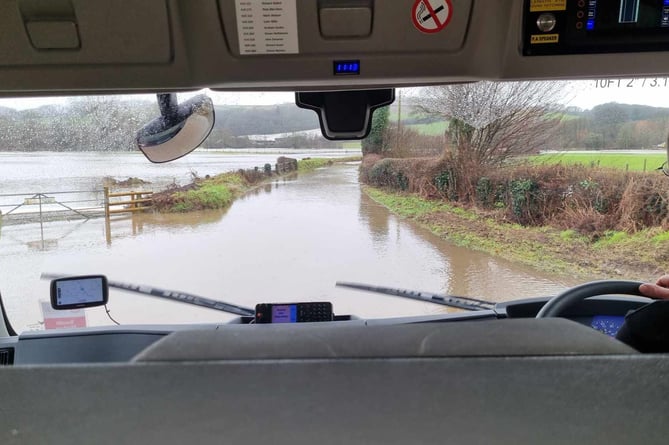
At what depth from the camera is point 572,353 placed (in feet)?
2.62

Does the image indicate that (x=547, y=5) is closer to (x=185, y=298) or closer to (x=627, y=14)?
(x=627, y=14)

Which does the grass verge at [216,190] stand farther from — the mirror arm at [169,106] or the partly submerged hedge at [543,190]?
the mirror arm at [169,106]

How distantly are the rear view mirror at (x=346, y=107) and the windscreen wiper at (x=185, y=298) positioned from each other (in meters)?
1.12

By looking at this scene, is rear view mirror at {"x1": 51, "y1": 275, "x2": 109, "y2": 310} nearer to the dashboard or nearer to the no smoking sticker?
the dashboard

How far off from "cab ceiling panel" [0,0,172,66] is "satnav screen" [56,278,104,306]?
3.44 ft

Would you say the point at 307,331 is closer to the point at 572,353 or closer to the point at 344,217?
the point at 572,353

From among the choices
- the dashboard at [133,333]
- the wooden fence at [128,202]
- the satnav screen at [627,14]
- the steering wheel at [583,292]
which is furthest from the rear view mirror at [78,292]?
the satnav screen at [627,14]

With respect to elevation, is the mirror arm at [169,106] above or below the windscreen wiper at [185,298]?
above

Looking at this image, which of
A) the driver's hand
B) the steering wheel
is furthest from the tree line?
the driver's hand

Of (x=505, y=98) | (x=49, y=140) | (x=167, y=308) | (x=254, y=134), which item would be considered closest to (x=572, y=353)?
(x=505, y=98)

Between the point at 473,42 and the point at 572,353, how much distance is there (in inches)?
49.7

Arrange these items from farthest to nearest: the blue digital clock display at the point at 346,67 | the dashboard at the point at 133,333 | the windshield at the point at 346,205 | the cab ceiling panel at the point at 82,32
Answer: the windshield at the point at 346,205
the dashboard at the point at 133,333
the blue digital clock display at the point at 346,67
the cab ceiling panel at the point at 82,32

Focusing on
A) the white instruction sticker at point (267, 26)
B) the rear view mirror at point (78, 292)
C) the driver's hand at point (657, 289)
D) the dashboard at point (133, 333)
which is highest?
the white instruction sticker at point (267, 26)

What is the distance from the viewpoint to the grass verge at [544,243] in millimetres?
2592
